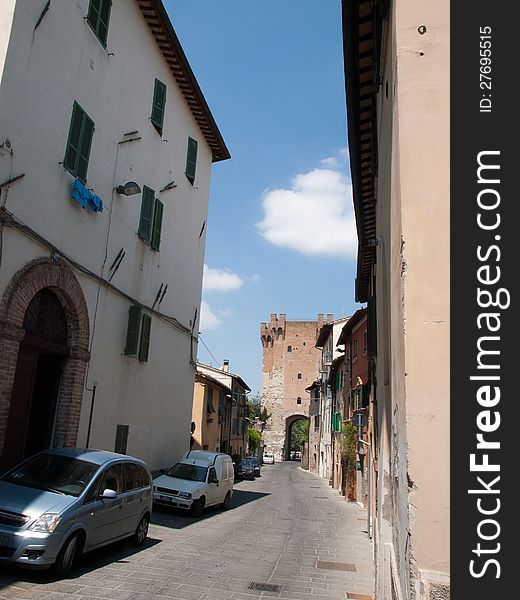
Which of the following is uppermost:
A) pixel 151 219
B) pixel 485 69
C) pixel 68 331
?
pixel 151 219

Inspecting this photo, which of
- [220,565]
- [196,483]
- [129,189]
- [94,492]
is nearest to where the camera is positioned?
[94,492]

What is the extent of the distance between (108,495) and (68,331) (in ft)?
15.1

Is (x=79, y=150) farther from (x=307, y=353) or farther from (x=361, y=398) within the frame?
(x=307, y=353)

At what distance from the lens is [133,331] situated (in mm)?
13859

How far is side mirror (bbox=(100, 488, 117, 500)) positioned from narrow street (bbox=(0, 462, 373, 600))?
3.13 feet

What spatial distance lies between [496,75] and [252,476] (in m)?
35.3

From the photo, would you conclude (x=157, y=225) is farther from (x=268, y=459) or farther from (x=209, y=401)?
(x=268, y=459)

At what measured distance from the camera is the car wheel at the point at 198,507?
1460cm

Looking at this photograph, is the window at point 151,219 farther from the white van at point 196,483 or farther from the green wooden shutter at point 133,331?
the white van at point 196,483

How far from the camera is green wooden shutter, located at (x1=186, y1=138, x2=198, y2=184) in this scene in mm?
18319

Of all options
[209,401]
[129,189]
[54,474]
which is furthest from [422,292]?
[209,401]

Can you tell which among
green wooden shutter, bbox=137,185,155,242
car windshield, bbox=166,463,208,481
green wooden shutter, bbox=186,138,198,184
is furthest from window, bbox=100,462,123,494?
green wooden shutter, bbox=186,138,198,184

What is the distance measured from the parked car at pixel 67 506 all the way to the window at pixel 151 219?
23.2 ft

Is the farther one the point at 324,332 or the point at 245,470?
the point at 324,332
